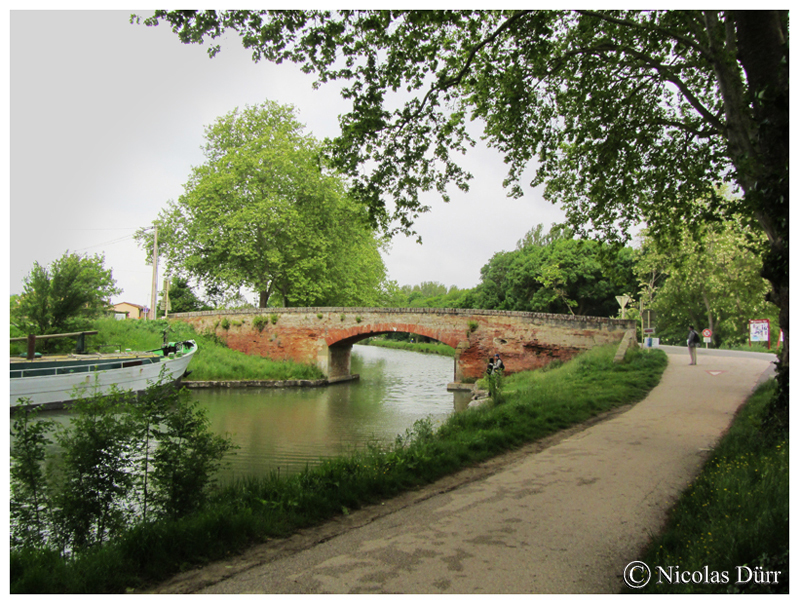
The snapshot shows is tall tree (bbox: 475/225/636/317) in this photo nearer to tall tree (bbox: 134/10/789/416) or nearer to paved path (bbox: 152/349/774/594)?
tall tree (bbox: 134/10/789/416)

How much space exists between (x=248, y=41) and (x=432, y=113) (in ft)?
8.00

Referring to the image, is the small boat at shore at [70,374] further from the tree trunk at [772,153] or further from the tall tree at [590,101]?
the tree trunk at [772,153]

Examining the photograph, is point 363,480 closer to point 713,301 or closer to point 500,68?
point 500,68

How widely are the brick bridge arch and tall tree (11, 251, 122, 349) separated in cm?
1177

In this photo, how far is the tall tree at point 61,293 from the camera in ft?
31.0

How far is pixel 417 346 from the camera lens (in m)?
49.3

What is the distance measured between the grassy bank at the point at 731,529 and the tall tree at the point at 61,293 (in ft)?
33.5

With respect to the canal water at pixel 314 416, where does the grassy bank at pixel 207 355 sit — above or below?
above

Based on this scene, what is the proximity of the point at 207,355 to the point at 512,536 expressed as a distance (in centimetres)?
2013

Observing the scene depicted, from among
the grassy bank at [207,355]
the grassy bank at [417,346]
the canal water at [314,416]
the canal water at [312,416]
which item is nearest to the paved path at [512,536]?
the canal water at [314,416]

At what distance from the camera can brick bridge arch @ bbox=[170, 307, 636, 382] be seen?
18172 millimetres

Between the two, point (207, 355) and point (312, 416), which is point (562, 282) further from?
point (312, 416)

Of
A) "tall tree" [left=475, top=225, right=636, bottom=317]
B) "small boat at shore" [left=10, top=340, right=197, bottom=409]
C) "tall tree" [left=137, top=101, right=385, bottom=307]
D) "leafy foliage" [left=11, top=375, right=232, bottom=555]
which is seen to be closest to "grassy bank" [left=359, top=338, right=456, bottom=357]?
"tall tree" [left=475, top=225, right=636, bottom=317]

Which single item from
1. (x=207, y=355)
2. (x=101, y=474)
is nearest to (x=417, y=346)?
(x=207, y=355)
